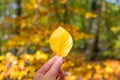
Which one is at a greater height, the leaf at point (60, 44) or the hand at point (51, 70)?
the leaf at point (60, 44)

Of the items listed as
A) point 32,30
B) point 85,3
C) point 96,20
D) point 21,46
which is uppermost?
point 85,3

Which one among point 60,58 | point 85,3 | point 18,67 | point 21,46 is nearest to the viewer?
point 60,58

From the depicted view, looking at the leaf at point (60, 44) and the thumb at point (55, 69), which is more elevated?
the leaf at point (60, 44)

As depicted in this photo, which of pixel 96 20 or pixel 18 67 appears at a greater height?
pixel 96 20

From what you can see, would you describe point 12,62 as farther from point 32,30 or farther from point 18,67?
point 32,30

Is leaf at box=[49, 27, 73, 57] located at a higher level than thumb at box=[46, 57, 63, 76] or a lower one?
higher

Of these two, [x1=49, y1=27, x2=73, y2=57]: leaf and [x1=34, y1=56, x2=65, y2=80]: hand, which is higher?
[x1=49, y1=27, x2=73, y2=57]: leaf

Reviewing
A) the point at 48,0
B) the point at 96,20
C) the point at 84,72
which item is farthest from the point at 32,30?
the point at 96,20

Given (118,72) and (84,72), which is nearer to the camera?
(118,72)

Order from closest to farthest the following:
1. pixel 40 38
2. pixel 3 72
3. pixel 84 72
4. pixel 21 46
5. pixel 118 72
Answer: pixel 3 72
pixel 118 72
pixel 84 72
pixel 21 46
pixel 40 38
